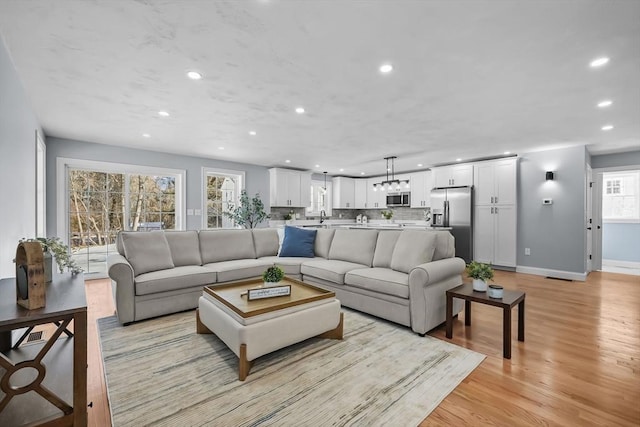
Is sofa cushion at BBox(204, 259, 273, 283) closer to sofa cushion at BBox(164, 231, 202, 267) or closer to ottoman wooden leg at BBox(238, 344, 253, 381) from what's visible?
sofa cushion at BBox(164, 231, 202, 267)

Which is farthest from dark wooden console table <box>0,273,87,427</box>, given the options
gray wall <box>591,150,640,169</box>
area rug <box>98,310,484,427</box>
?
gray wall <box>591,150,640,169</box>

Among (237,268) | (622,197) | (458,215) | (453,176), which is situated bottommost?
(237,268)

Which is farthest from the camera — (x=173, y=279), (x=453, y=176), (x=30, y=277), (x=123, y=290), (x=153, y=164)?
(x=453, y=176)

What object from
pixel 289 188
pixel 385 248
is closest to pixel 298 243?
pixel 385 248

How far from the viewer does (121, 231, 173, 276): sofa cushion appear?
3.24m

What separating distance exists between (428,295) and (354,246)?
52.6 inches

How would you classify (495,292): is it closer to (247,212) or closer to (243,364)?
(243,364)

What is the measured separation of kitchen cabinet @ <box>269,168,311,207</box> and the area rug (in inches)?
184

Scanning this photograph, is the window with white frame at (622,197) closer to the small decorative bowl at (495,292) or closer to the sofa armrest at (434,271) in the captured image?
the sofa armrest at (434,271)

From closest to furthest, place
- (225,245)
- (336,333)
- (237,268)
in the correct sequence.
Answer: (336,333) → (237,268) → (225,245)

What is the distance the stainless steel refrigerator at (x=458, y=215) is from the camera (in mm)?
6191

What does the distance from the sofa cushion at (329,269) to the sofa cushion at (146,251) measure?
5.49 feet

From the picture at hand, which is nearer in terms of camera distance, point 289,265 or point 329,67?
point 329,67

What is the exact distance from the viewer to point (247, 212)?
21.8 feet
